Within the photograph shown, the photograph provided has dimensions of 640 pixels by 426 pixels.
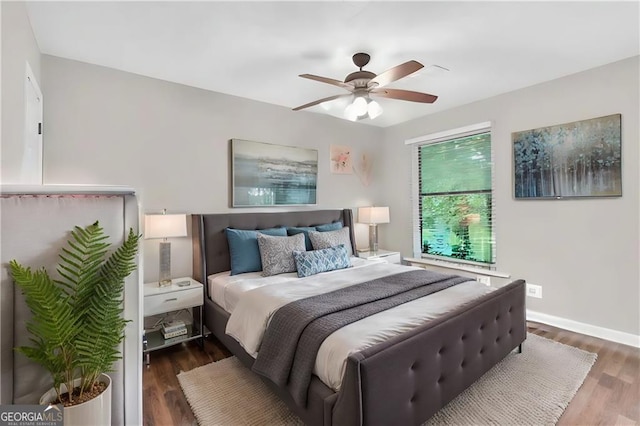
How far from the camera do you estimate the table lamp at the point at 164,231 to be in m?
2.73

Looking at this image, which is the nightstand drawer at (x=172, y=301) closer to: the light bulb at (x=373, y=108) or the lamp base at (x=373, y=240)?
the light bulb at (x=373, y=108)

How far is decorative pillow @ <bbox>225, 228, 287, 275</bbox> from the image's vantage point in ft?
9.82

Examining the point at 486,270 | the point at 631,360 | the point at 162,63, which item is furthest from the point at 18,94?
the point at 631,360

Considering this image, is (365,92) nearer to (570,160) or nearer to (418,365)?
(418,365)

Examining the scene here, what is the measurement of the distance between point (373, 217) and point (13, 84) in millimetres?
3740

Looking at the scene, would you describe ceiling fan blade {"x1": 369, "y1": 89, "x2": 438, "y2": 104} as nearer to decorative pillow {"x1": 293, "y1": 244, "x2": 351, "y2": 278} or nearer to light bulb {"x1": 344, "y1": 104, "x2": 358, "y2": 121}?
light bulb {"x1": 344, "y1": 104, "x2": 358, "y2": 121}

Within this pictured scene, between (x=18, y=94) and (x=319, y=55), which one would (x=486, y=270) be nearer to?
(x=319, y=55)

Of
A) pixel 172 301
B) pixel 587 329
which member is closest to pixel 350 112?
pixel 172 301

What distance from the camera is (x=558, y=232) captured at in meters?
3.12

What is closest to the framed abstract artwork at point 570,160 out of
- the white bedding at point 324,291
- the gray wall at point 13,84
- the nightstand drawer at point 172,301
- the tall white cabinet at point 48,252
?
the white bedding at point 324,291

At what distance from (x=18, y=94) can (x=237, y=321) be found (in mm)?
1976

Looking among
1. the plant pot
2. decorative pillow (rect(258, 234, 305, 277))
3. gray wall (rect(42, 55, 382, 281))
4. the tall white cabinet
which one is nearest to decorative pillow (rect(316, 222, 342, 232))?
decorative pillow (rect(258, 234, 305, 277))

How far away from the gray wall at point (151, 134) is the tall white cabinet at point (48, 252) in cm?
159

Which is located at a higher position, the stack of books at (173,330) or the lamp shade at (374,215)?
the lamp shade at (374,215)
